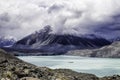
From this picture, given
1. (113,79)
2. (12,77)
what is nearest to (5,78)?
(12,77)

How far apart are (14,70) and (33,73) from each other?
3833 millimetres

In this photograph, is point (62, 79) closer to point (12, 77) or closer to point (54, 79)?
point (54, 79)

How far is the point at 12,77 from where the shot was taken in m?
53.8

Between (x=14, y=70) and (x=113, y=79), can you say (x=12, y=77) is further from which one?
(x=113, y=79)

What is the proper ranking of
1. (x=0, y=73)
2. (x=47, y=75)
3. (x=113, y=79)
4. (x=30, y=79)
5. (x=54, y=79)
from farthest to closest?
(x=113, y=79)
(x=47, y=75)
(x=54, y=79)
(x=0, y=73)
(x=30, y=79)

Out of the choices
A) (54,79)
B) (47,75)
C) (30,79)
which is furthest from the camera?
(47,75)

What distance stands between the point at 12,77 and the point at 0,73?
10.0 ft

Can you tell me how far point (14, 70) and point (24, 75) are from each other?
396cm

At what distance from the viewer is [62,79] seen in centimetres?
5966

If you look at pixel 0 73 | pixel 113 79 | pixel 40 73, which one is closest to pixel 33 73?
pixel 40 73

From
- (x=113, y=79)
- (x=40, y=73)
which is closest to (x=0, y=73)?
(x=40, y=73)

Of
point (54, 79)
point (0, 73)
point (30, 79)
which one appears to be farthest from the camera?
point (54, 79)

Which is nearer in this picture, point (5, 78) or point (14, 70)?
point (5, 78)

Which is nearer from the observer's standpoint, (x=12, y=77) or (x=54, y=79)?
(x=12, y=77)
